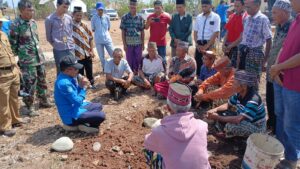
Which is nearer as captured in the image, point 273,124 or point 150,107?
point 273,124

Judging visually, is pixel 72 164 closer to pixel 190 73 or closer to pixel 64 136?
pixel 64 136

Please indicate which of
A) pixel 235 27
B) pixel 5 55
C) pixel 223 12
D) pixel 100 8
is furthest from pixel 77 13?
pixel 223 12

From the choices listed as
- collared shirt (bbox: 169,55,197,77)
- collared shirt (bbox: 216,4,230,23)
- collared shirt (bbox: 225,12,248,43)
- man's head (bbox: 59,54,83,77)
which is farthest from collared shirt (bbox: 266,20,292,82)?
collared shirt (bbox: 216,4,230,23)

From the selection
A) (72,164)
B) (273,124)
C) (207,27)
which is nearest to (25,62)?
(72,164)

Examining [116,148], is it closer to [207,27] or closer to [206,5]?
[207,27]

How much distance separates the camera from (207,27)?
611 centimetres

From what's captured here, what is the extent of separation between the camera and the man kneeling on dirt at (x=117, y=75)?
19.4 ft

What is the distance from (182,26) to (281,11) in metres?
3.26

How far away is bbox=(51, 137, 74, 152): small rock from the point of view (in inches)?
154

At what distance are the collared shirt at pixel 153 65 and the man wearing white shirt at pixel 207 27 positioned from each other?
93 centimetres

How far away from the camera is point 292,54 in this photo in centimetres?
297

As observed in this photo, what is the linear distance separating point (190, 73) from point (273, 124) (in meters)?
1.85

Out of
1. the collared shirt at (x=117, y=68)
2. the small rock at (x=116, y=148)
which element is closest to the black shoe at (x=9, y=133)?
the small rock at (x=116, y=148)

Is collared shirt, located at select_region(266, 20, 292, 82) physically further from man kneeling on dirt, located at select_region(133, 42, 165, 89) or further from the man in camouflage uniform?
the man in camouflage uniform
